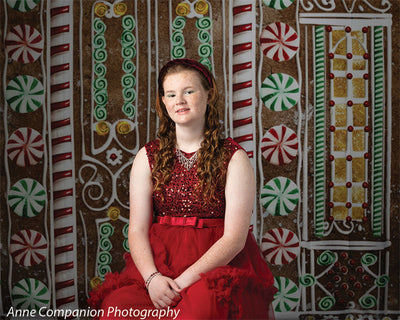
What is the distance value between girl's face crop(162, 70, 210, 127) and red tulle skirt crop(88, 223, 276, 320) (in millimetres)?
408

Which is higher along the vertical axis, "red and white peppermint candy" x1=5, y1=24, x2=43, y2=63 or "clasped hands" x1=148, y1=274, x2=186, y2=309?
"red and white peppermint candy" x1=5, y1=24, x2=43, y2=63

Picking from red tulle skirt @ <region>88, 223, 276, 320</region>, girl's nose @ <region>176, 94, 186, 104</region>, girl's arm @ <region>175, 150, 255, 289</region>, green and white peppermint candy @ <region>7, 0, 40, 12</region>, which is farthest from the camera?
green and white peppermint candy @ <region>7, 0, 40, 12</region>

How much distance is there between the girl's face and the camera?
57.9 inches

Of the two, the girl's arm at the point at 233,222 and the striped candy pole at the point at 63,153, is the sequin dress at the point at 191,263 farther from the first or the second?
the striped candy pole at the point at 63,153

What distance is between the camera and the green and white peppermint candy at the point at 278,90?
7.48ft

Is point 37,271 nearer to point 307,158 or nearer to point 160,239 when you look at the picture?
point 160,239

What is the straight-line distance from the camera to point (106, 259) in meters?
2.28

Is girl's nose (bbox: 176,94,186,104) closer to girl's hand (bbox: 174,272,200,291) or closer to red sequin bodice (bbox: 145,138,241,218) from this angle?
red sequin bodice (bbox: 145,138,241,218)

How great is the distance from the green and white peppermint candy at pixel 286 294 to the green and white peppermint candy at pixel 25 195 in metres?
1.39

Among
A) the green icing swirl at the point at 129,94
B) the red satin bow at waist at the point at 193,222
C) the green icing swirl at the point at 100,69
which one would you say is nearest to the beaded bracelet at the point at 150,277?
the red satin bow at waist at the point at 193,222

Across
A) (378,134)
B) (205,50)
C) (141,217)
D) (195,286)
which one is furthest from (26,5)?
(378,134)

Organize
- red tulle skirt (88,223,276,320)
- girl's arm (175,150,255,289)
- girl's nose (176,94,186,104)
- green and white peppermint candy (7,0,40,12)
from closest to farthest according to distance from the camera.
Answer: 1. red tulle skirt (88,223,276,320)
2. girl's arm (175,150,255,289)
3. girl's nose (176,94,186,104)
4. green and white peppermint candy (7,0,40,12)

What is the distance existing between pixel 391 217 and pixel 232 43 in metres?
1.31

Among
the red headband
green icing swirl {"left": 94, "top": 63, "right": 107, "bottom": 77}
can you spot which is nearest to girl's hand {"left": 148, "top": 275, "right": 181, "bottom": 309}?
the red headband
